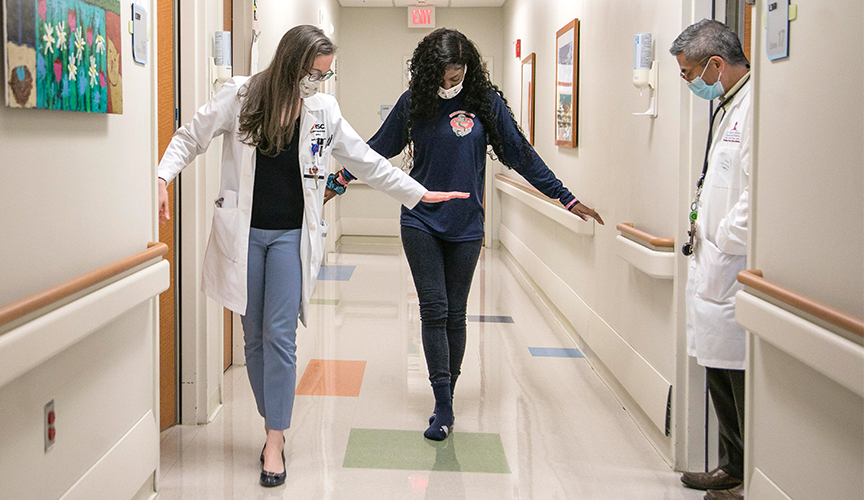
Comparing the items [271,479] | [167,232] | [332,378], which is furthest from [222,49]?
[271,479]

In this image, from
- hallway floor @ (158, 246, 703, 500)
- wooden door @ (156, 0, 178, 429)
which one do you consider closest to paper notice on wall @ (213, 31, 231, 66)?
wooden door @ (156, 0, 178, 429)

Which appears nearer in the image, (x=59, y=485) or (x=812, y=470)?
(x=812, y=470)

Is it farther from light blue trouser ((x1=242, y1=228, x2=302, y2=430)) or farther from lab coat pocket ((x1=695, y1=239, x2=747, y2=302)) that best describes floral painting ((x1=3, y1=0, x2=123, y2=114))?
lab coat pocket ((x1=695, y1=239, x2=747, y2=302))

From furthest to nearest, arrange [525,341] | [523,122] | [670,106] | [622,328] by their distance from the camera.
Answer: [523,122], [525,341], [622,328], [670,106]

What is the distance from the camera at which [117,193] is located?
6.48 feet

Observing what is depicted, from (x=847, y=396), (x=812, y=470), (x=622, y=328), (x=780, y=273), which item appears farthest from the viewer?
(x=622, y=328)

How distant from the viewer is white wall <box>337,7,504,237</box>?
9.30 m

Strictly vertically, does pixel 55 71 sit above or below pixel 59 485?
above

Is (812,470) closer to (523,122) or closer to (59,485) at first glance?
(59,485)

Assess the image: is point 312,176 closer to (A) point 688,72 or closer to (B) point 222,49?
(B) point 222,49

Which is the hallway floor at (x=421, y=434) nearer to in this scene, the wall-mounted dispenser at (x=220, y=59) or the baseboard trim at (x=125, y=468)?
the baseboard trim at (x=125, y=468)

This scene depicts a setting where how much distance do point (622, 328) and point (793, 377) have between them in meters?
1.89

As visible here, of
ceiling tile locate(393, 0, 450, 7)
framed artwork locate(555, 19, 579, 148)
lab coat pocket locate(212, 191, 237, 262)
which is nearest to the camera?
lab coat pocket locate(212, 191, 237, 262)

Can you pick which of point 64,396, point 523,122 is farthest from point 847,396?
point 523,122
